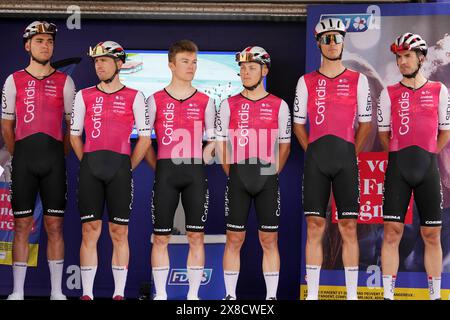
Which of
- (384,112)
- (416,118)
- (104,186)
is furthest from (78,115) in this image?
(416,118)

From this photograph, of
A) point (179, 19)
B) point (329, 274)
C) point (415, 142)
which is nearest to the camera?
point (415, 142)

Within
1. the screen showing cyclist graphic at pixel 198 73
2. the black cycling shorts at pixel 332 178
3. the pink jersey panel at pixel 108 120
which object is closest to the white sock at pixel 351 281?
the black cycling shorts at pixel 332 178

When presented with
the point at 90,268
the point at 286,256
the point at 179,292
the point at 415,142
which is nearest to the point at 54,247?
the point at 90,268

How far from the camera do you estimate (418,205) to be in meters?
6.03

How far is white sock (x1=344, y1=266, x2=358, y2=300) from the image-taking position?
6098mm

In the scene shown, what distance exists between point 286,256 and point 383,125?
1577mm

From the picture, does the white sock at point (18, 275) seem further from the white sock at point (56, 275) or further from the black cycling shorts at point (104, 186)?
the black cycling shorts at point (104, 186)

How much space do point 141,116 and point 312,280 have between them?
1.84 meters

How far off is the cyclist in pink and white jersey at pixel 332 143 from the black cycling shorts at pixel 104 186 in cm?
140

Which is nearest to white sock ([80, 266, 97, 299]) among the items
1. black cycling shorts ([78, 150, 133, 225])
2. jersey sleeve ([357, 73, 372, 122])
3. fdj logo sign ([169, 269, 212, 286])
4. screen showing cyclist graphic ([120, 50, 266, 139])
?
black cycling shorts ([78, 150, 133, 225])

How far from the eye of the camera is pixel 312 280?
6.15 meters

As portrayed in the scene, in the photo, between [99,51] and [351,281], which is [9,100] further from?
[351,281]

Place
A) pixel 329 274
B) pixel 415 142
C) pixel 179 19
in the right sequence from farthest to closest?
pixel 179 19, pixel 329 274, pixel 415 142

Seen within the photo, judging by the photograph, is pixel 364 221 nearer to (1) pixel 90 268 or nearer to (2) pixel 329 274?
(2) pixel 329 274
